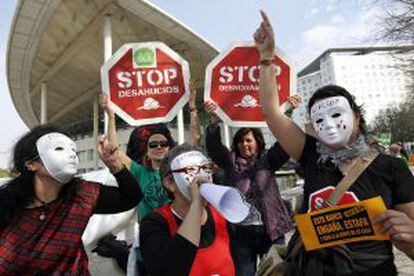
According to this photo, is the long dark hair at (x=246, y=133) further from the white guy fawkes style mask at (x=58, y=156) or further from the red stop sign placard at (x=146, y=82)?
Answer: the white guy fawkes style mask at (x=58, y=156)

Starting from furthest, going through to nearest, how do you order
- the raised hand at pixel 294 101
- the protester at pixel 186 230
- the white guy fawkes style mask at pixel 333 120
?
the raised hand at pixel 294 101
the white guy fawkes style mask at pixel 333 120
the protester at pixel 186 230

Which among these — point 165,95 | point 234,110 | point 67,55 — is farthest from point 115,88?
point 67,55

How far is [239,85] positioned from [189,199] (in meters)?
1.59

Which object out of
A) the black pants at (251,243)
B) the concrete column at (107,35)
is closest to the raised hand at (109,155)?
the black pants at (251,243)

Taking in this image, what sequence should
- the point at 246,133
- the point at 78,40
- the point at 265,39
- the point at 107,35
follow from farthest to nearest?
1. the point at 78,40
2. the point at 107,35
3. the point at 246,133
4. the point at 265,39

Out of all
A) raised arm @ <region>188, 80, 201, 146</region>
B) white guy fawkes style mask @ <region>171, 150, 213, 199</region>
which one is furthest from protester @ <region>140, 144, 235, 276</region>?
raised arm @ <region>188, 80, 201, 146</region>

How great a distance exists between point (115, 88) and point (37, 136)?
4.16ft

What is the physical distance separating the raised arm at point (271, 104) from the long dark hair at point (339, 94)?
5.9 inches

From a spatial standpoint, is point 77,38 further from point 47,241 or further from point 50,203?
point 47,241

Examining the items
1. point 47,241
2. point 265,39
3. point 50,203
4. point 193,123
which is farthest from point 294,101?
point 47,241

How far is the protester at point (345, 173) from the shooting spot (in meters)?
1.75

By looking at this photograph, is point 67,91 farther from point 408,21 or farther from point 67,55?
point 408,21

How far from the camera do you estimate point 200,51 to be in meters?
23.7

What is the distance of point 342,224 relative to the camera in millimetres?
1693
